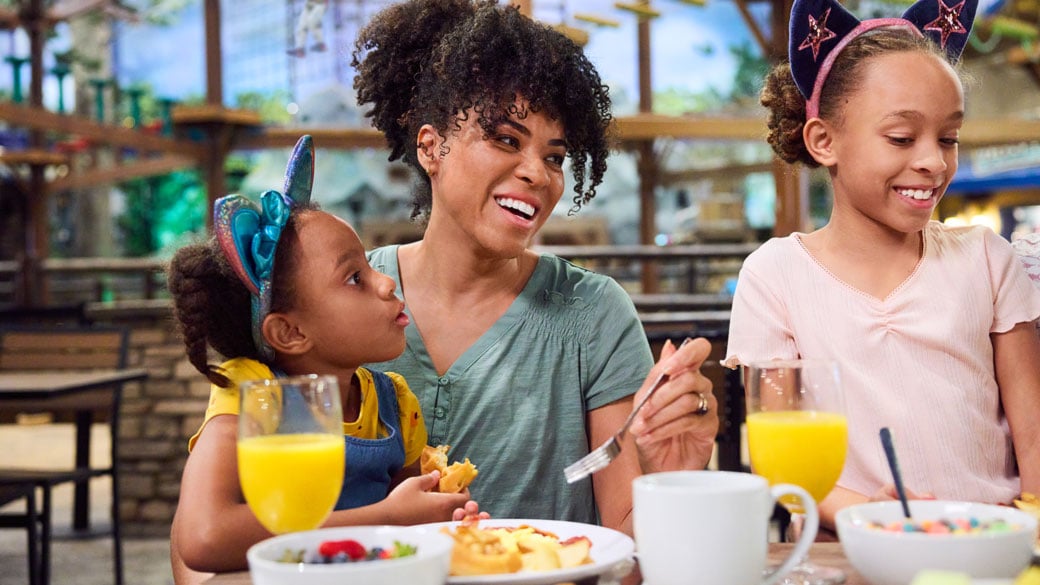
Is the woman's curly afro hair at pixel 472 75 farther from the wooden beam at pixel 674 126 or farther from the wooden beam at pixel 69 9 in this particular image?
the wooden beam at pixel 69 9

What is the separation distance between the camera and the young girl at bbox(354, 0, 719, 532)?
184cm

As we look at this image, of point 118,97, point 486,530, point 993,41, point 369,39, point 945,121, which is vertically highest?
point 993,41

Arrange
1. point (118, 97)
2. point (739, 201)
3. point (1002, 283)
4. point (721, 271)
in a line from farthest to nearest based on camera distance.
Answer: point (739, 201)
point (721, 271)
point (118, 97)
point (1002, 283)

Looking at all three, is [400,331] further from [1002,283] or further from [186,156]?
[186,156]

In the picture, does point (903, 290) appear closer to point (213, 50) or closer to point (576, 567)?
point (576, 567)

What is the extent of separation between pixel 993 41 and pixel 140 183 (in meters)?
11.6

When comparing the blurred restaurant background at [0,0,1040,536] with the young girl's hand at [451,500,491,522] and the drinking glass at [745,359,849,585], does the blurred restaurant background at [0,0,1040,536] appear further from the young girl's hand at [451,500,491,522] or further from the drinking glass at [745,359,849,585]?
the drinking glass at [745,359,849,585]

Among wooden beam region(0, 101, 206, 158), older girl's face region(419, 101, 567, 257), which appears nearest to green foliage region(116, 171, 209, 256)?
wooden beam region(0, 101, 206, 158)

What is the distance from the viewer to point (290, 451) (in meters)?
1.08

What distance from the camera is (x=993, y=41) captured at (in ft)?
40.1

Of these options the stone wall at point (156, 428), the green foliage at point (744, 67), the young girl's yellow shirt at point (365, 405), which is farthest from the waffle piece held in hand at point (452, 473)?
the green foliage at point (744, 67)

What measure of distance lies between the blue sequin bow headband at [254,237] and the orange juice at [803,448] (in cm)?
69

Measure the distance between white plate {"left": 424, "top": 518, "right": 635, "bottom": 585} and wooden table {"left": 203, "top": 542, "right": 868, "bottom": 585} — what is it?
0.17 metres

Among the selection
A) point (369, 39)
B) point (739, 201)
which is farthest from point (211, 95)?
point (739, 201)
